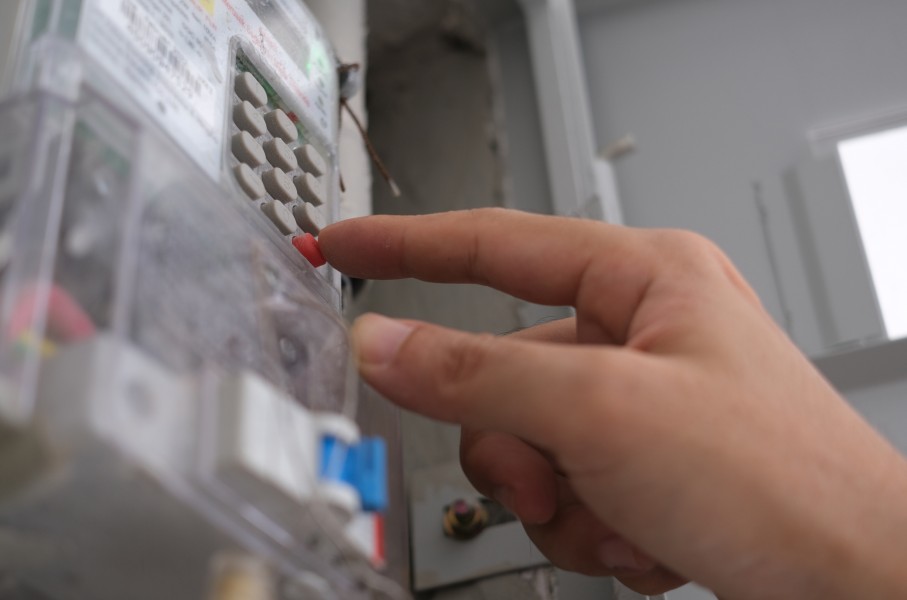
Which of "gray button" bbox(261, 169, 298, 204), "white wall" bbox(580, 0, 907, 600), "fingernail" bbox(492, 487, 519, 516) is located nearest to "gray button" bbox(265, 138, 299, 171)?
"gray button" bbox(261, 169, 298, 204)

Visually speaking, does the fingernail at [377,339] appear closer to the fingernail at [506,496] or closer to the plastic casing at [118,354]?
the plastic casing at [118,354]

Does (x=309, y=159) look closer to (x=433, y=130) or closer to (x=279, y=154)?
(x=279, y=154)

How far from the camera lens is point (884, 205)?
1.06 meters

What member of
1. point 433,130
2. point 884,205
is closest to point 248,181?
point 433,130

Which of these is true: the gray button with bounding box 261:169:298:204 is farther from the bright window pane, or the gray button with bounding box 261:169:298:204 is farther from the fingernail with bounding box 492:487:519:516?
the bright window pane

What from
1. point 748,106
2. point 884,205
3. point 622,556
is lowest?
point 622,556

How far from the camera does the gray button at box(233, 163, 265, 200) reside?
577mm

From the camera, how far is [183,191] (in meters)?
0.48

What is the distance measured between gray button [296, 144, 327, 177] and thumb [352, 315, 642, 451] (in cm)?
21

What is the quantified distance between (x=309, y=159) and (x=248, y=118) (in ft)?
0.23

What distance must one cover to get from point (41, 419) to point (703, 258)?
361mm

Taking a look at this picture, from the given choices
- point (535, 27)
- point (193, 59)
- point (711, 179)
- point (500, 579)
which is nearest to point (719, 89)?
point (711, 179)

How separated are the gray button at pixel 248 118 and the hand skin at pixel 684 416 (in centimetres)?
18

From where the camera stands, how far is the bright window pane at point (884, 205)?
3.30ft
